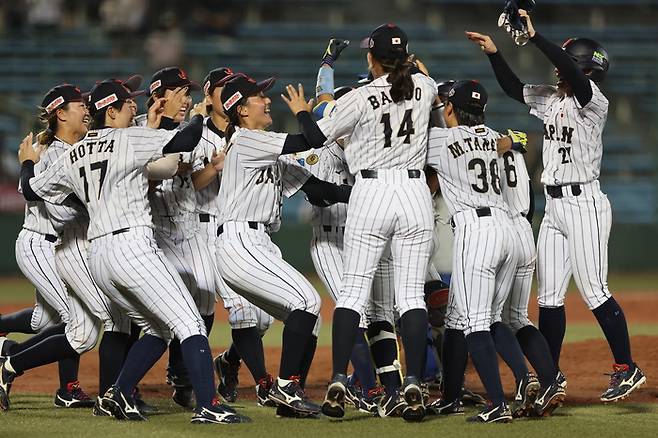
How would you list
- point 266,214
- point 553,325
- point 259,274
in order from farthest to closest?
point 553,325 → point 266,214 → point 259,274

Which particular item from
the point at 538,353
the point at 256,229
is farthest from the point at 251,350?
the point at 538,353

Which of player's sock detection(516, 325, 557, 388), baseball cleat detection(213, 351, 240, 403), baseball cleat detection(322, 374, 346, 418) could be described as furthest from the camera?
baseball cleat detection(213, 351, 240, 403)

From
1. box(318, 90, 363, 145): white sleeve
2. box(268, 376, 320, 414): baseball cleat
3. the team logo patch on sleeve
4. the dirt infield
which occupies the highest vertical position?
box(318, 90, 363, 145): white sleeve

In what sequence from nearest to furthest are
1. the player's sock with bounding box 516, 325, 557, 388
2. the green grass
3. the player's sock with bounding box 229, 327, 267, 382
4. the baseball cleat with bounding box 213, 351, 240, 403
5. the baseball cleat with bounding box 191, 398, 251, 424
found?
the green grass
the baseball cleat with bounding box 191, 398, 251, 424
the player's sock with bounding box 516, 325, 557, 388
the player's sock with bounding box 229, 327, 267, 382
the baseball cleat with bounding box 213, 351, 240, 403

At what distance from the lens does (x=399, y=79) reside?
5.18 metres

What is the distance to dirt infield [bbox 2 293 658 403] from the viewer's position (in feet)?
21.5

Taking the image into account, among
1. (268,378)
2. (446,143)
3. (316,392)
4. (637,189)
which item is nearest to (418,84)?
(446,143)

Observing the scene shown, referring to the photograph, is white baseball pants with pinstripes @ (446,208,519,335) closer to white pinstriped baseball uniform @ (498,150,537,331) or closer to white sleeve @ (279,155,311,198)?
white pinstriped baseball uniform @ (498,150,537,331)

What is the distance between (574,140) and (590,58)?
0.50m

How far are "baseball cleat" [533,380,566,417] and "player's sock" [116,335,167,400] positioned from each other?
1850 millimetres

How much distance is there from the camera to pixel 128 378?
529cm

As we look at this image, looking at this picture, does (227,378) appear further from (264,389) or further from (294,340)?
(294,340)

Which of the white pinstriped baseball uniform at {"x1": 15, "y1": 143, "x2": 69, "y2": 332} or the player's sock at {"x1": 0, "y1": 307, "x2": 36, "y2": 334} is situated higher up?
the white pinstriped baseball uniform at {"x1": 15, "y1": 143, "x2": 69, "y2": 332}

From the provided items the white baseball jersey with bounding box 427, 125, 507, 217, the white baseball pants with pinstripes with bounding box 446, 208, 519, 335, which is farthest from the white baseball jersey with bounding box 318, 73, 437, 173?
the white baseball pants with pinstripes with bounding box 446, 208, 519, 335
